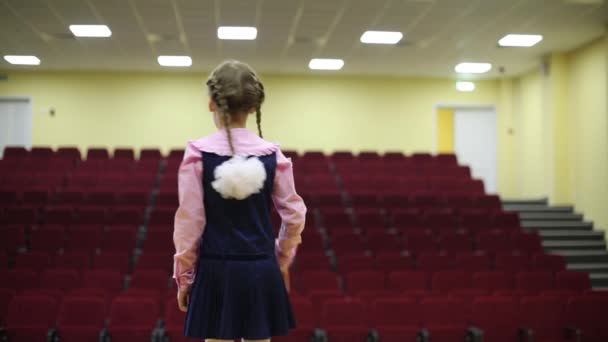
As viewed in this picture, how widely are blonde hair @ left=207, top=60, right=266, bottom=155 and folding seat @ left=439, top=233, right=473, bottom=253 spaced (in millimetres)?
7506

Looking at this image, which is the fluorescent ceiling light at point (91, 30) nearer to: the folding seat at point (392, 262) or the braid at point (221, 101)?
the folding seat at point (392, 262)

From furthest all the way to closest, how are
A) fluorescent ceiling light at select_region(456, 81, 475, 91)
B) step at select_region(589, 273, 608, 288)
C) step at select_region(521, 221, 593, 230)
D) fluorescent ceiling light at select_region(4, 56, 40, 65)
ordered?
fluorescent ceiling light at select_region(456, 81, 475, 91) → fluorescent ceiling light at select_region(4, 56, 40, 65) → step at select_region(521, 221, 593, 230) → step at select_region(589, 273, 608, 288)

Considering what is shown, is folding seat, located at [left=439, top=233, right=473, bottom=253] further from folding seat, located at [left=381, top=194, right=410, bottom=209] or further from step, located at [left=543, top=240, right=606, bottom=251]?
step, located at [left=543, top=240, right=606, bottom=251]

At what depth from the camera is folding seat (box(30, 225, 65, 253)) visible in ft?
27.8

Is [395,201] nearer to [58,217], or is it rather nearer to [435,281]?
[435,281]

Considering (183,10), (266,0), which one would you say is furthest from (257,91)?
(183,10)

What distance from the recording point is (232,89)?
208cm

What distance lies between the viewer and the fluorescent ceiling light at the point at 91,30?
10570mm

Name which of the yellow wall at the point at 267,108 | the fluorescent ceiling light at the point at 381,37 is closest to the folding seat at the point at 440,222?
the fluorescent ceiling light at the point at 381,37

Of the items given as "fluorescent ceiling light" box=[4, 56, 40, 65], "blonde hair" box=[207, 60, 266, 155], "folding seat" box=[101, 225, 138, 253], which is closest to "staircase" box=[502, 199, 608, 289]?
"folding seat" box=[101, 225, 138, 253]

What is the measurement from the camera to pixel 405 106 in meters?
15.3

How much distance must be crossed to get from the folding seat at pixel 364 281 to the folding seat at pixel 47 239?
12.9 ft

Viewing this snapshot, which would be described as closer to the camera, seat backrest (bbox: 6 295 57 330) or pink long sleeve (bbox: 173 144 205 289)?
pink long sleeve (bbox: 173 144 205 289)

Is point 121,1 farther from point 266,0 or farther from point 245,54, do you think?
point 245,54
